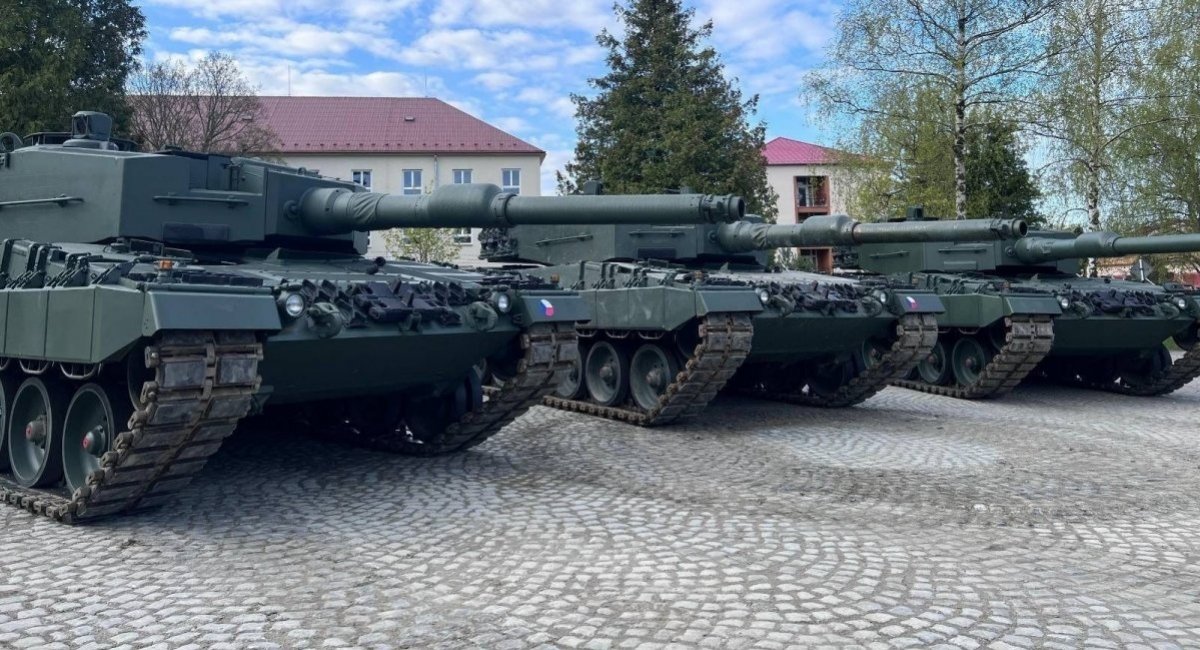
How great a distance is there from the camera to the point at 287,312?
654 cm

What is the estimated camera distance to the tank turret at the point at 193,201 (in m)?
7.91

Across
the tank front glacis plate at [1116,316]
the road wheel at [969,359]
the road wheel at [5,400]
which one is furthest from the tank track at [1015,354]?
the road wheel at [5,400]

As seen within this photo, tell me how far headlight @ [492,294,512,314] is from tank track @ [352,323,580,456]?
0.91 ft

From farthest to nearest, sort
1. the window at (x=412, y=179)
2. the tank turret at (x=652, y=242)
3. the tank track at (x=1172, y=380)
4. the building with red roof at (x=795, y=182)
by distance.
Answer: the building with red roof at (x=795, y=182)
the window at (x=412, y=179)
the tank track at (x=1172, y=380)
the tank turret at (x=652, y=242)

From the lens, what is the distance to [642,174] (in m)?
29.0

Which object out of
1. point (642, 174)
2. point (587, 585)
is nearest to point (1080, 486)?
point (587, 585)

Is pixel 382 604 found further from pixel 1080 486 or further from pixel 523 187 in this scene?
pixel 523 187

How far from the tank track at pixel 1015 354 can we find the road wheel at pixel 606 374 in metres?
5.28

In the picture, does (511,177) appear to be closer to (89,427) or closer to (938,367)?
(938,367)

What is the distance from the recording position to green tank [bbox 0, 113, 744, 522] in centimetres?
604

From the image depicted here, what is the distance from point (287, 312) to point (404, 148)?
35916 mm

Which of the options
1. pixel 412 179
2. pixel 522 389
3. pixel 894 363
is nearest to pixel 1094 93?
pixel 894 363

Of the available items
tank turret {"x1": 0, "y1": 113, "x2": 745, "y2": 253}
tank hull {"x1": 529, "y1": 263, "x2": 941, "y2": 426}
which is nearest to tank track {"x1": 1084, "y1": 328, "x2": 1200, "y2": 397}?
tank hull {"x1": 529, "y1": 263, "x2": 941, "y2": 426}

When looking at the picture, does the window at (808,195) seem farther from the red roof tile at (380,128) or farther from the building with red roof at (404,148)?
the red roof tile at (380,128)
